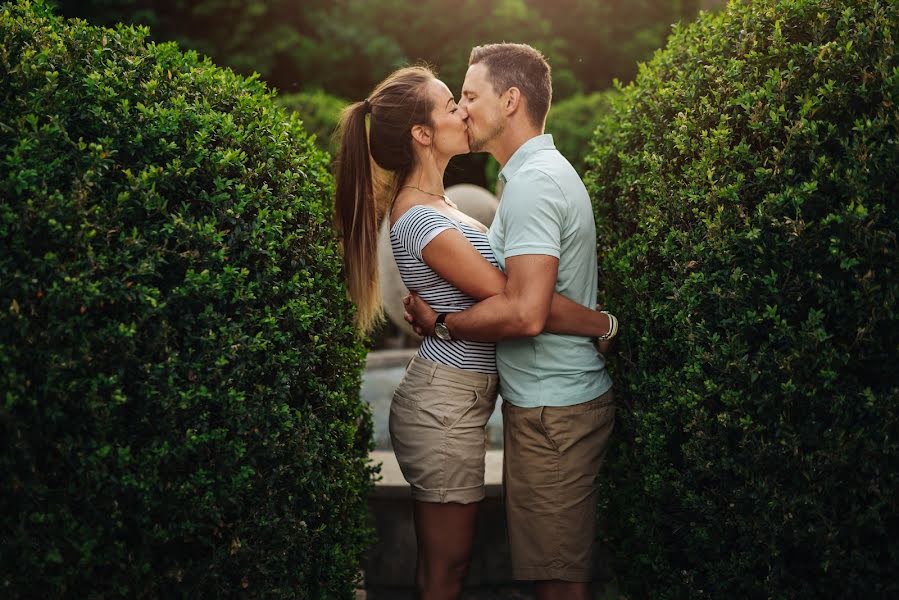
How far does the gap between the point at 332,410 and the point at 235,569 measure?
66cm

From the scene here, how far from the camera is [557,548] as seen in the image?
126 inches

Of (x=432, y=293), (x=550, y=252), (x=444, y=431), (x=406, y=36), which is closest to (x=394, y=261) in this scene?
(x=432, y=293)

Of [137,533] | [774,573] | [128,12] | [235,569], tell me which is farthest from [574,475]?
→ [128,12]

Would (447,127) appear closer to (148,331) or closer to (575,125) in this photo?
(148,331)

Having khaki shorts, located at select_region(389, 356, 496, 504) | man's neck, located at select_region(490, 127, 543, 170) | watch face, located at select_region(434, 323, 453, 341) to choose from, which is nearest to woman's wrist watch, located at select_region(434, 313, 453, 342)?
watch face, located at select_region(434, 323, 453, 341)

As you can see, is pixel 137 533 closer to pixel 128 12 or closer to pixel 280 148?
pixel 280 148

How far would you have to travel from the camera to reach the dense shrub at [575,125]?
11.7 m

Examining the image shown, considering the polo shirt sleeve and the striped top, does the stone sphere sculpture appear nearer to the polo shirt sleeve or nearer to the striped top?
the striped top

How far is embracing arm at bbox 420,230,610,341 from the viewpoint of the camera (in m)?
2.98

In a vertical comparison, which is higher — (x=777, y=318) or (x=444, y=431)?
(x=777, y=318)

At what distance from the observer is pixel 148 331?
2.49 m

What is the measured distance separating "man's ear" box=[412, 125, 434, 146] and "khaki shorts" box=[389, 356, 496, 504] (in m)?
1.01

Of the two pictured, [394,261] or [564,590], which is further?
[394,261]

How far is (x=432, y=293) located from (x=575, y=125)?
29.9 ft
